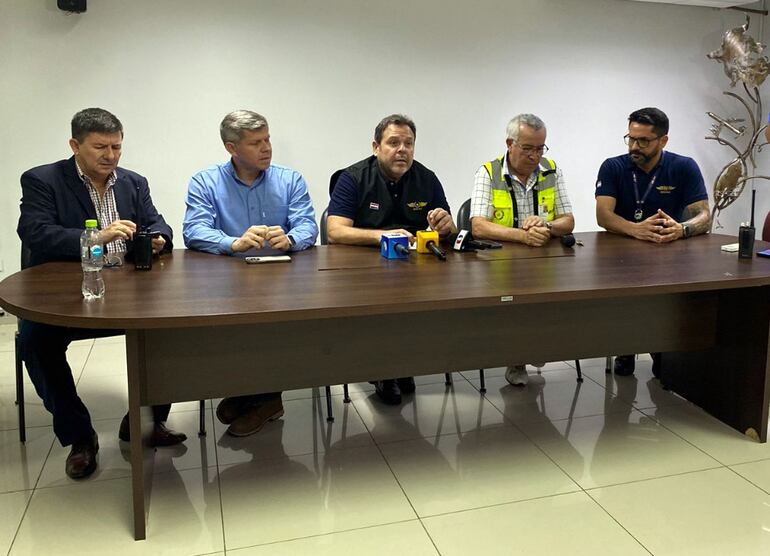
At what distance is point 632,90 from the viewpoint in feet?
17.6

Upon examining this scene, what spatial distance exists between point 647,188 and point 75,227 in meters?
2.76

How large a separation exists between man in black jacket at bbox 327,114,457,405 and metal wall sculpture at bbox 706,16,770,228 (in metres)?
3.20

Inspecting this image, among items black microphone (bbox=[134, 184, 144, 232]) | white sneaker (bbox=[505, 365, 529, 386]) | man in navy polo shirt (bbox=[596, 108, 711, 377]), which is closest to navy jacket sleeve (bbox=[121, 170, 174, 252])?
black microphone (bbox=[134, 184, 144, 232])

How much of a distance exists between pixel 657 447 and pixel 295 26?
11.3ft

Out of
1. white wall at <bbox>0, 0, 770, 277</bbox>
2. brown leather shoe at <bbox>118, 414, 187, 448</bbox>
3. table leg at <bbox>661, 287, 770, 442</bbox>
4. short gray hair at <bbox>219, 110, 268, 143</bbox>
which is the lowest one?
brown leather shoe at <bbox>118, 414, 187, 448</bbox>

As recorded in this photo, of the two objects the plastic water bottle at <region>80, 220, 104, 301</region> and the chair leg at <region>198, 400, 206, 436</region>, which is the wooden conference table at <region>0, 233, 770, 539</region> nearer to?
the plastic water bottle at <region>80, 220, 104, 301</region>

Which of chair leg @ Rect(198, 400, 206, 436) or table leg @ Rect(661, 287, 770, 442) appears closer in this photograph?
table leg @ Rect(661, 287, 770, 442)

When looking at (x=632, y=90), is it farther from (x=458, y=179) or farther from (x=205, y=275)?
(x=205, y=275)

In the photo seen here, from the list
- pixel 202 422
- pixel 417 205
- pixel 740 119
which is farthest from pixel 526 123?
pixel 740 119

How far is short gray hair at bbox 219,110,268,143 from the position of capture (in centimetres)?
288

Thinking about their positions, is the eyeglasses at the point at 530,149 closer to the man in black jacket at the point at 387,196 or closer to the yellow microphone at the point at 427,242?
the man in black jacket at the point at 387,196

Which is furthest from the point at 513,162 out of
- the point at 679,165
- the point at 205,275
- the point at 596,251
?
the point at 205,275

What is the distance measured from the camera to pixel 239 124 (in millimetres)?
2871

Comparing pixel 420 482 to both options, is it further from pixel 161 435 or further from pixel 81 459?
pixel 81 459
